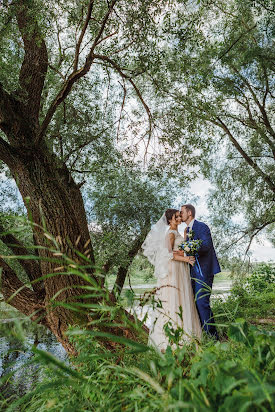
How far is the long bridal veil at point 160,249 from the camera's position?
19.5 ft

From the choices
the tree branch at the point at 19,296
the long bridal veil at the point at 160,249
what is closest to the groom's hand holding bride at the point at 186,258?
the long bridal veil at the point at 160,249

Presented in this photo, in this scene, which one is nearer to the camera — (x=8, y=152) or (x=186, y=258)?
(x=8, y=152)

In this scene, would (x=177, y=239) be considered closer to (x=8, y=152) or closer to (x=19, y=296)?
(x=19, y=296)

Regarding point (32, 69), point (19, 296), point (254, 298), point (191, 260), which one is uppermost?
point (32, 69)

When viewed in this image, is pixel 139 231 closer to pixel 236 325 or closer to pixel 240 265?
pixel 240 265

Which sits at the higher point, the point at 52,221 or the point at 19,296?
the point at 52,221

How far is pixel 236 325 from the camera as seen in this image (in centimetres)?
105

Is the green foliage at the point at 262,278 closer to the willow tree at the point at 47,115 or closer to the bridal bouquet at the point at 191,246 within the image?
the bridal bouquet at the point at 191,246

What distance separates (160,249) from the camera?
20.1ft

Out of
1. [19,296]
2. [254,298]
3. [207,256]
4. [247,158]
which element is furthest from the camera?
[247,158]

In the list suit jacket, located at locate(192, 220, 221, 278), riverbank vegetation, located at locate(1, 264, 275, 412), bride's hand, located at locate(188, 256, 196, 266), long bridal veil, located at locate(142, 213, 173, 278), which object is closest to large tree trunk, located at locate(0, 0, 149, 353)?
long bridal veil, located at locate(142, 213, 173, 278)

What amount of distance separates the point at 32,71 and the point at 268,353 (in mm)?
6270

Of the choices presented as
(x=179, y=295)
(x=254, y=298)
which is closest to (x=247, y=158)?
(x=254, y=298)

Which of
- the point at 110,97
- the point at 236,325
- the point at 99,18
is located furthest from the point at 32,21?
the point at 236,325
